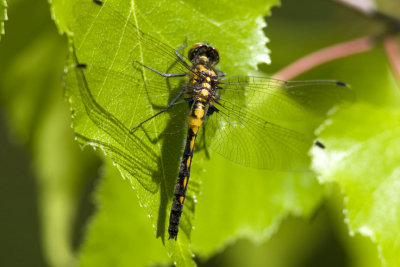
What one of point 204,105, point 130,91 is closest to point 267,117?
point 204,105

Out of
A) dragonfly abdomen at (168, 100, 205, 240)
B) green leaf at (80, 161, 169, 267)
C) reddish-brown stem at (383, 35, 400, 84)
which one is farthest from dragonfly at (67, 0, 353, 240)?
green leaf at (80, 161, 169, 267)

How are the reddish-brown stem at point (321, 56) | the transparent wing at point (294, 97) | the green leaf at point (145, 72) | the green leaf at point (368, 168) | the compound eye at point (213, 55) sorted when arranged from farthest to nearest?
the reddish-brown stem at point (321, 56) < the transparent wing at point (294, 97) < the green leaf at point (368, 168) < the compound eye at point (213, 55) < the green leaf at point (145, 72)

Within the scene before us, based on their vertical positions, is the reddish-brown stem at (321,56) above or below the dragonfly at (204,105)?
above

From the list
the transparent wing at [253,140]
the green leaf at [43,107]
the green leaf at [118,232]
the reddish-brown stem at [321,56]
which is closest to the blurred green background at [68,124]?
the green leaf at [43,107]

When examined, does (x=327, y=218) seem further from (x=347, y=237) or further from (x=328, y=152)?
(x=328, y=152)

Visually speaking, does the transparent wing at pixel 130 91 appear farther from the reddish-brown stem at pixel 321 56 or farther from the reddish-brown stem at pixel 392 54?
the reddish-brown stem at pixel 392 54

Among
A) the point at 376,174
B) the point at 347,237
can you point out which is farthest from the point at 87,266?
the point at 347,237

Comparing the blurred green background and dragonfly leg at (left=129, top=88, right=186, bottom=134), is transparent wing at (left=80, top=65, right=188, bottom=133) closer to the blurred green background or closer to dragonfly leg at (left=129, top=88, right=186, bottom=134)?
dragonfly leg at (left=129, top=88, right=186, bottom=134)
